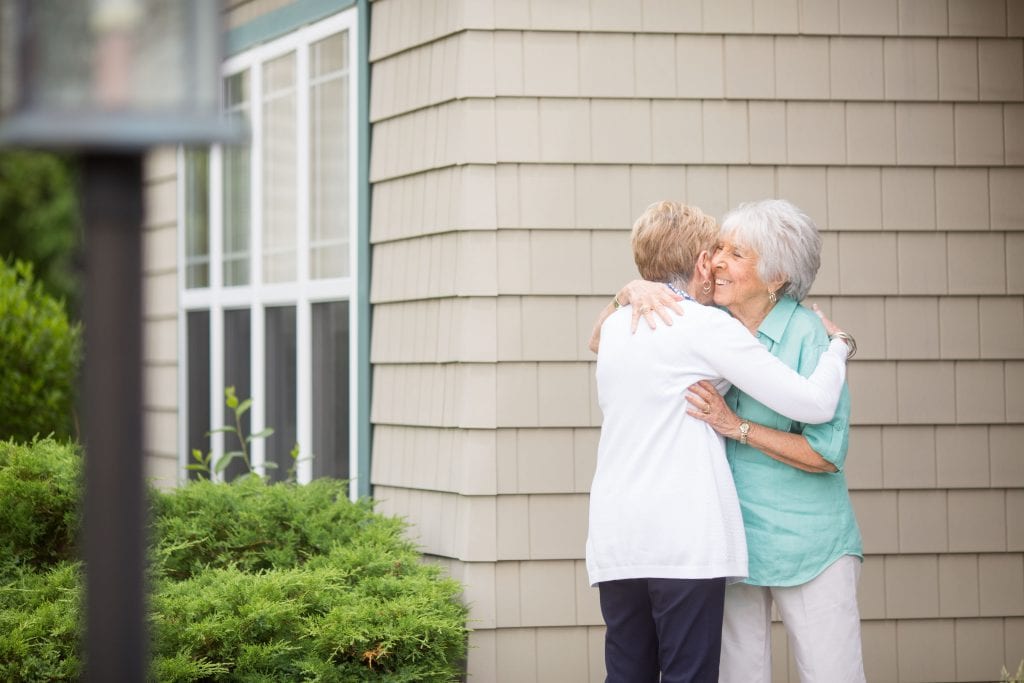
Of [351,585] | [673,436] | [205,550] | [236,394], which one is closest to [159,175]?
[236,394]

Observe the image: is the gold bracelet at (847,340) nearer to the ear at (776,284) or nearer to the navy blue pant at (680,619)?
the ear at (776,284)

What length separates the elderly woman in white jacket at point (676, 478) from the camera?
2.84m

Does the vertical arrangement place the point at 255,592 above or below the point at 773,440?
below

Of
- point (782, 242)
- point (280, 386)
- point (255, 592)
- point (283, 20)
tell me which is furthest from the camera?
point (280, 386)

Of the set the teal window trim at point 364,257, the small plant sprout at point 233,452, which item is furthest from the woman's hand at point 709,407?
the small plant sprout at point 233,452

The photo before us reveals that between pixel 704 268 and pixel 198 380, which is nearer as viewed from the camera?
pixel 704 268

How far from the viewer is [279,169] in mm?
5477

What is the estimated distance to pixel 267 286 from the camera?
18.0 feet

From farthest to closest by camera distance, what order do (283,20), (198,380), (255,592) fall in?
(198,380)
(283,20)
(255,592)

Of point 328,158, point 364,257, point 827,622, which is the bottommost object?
point 827,622

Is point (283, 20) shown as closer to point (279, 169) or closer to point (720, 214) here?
point (279, 169)

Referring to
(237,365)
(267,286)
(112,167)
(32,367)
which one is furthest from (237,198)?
(112,167)

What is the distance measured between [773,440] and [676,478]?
0.27 meters

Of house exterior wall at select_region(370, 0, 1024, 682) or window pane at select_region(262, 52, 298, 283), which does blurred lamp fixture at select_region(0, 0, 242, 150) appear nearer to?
house exterior wall at select_region(370, 0, 1024, 682)
